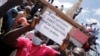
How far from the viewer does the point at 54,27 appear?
18.0 feet

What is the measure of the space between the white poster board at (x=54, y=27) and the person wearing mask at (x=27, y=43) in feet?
0.82

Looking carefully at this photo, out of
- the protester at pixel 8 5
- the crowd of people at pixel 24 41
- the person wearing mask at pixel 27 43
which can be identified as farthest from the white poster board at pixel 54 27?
the protester at pixel 8 5

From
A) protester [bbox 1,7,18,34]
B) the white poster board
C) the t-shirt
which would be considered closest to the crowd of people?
the t-shirt

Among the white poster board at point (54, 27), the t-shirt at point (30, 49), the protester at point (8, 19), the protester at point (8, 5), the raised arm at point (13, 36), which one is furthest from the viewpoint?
the protester at point (8, 19)

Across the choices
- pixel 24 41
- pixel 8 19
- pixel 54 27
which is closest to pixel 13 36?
pixel 24 41

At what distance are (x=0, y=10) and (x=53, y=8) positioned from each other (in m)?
0.80

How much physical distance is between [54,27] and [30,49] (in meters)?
0.72

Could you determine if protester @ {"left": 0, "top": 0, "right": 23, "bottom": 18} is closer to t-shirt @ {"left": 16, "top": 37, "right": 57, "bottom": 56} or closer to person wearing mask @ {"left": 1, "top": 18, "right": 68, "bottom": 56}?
person wearing mask @ {"left": 1, "top": 18, "right": 68, "bottom": 56}

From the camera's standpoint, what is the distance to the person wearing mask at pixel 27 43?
5352mm

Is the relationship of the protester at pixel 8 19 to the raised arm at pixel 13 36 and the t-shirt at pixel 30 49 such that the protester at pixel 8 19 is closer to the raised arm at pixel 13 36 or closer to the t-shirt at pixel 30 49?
the t-shirt at pixel 30 49

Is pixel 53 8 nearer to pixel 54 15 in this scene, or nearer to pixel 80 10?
pixel 54 15

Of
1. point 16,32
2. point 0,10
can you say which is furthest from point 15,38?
point 0,10

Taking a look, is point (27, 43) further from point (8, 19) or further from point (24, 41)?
point (8, 19)

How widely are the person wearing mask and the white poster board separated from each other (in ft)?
0.82
